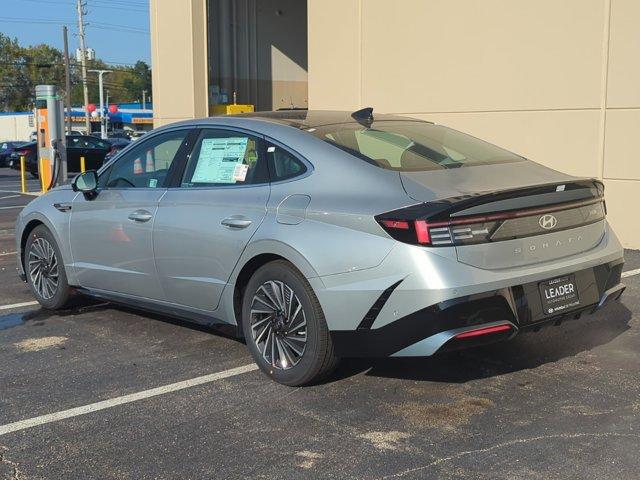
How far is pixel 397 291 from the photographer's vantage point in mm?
3996

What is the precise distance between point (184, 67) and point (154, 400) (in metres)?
11.7

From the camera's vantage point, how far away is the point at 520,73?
32.1ft

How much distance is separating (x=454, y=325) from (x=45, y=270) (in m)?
4.05

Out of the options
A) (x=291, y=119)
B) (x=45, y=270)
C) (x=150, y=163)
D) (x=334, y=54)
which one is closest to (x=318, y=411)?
(x=291, y=119)

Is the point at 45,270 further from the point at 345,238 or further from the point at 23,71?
the point at 23,71

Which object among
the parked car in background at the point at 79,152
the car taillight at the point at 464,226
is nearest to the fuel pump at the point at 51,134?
the parked car in background at the point at 79,152

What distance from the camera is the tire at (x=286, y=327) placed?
14.3 feet

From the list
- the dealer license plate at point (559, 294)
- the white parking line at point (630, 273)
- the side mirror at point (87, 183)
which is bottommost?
the white parking line at point (630, 273)

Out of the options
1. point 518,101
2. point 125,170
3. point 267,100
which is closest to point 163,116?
point 267,100

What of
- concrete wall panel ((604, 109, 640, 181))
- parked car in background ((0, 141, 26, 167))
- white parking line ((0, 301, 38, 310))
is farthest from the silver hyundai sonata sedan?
parked car in background ((0, 141, 26, 167))

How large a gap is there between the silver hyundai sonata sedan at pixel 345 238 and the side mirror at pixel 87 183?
150 mm

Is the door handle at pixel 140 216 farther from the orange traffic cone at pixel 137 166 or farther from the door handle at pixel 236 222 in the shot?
the door handle at pixel 236 222

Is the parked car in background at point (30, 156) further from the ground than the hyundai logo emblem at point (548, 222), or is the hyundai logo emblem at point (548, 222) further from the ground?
the hyundai logo emblem at point (548, 222)

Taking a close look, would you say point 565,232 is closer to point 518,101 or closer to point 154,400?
point 154,400
